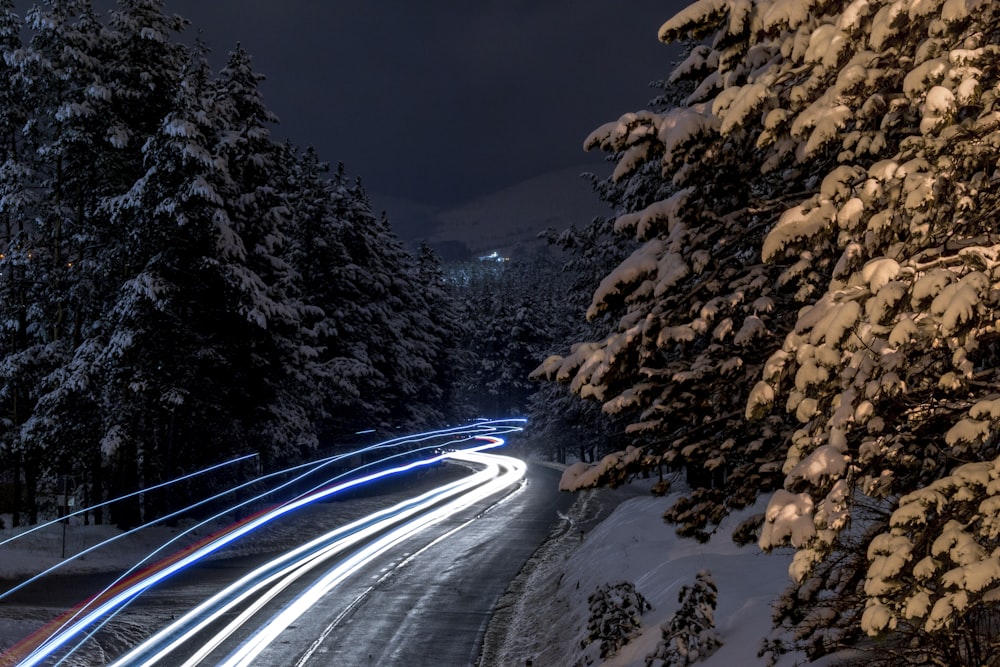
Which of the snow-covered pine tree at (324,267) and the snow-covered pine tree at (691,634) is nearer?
the snow-covered pine tree at (691,634)

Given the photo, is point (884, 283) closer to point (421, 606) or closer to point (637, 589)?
point (637, 589)

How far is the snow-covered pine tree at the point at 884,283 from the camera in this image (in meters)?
4.57

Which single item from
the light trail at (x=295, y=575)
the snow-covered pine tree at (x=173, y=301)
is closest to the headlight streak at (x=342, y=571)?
the light trail at (x=295, y=575)

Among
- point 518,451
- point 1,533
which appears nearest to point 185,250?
point 1,533

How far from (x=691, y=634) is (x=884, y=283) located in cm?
670

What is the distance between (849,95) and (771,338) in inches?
97.2

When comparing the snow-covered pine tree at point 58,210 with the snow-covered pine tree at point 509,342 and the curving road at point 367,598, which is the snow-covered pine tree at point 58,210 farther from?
the snow-covered pine tree at point 509,342

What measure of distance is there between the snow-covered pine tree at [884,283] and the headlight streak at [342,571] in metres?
10.3

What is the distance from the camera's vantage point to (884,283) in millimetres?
4629

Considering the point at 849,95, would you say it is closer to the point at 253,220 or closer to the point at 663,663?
the point at 663,663

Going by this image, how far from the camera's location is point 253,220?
2847 cm

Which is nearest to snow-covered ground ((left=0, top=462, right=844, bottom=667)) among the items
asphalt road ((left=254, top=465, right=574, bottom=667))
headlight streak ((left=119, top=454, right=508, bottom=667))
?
asphalt road ((left=254, top=465, right=574, bottom=667))

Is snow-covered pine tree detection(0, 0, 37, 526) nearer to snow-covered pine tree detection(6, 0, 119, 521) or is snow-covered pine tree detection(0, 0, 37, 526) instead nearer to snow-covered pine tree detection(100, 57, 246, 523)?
snow-covered pine tree detection(6, 0, 119, 521)

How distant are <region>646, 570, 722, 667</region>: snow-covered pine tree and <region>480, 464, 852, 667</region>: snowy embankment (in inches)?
6.7
